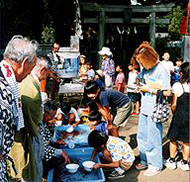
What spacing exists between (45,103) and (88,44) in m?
10.4

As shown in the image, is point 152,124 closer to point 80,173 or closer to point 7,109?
point 80,173

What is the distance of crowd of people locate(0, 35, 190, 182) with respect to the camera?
1724mm

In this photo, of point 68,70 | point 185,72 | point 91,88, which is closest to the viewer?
point 185,72

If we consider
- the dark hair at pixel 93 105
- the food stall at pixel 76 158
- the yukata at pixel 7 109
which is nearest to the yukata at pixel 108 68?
the food stall at pixel 76 158

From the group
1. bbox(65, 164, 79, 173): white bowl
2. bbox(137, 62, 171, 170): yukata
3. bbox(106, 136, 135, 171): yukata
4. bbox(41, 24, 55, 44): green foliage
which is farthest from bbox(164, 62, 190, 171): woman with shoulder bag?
bbox(41, 24, 55, 44): green foliage

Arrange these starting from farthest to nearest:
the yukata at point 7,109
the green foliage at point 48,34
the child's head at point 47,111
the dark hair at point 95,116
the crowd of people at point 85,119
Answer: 1. the green foliage at point 48,34
2. the dark hair at point 95,116
3. the child's head at point 47,111
4. the crowd of people at point 85,119
5. the yukata at point 7,109

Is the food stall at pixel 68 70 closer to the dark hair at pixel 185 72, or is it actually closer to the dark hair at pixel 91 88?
the dark hair at pixel 91 88

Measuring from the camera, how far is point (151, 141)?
130 inches

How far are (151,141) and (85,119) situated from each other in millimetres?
1774

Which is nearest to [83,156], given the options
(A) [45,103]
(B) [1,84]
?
(A) [45,103]

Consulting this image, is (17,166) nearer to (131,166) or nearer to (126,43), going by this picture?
(131,166)

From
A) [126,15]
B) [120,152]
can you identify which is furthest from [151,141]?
[126,15]

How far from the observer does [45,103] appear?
3785 mm

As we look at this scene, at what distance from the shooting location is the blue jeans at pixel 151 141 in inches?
128
